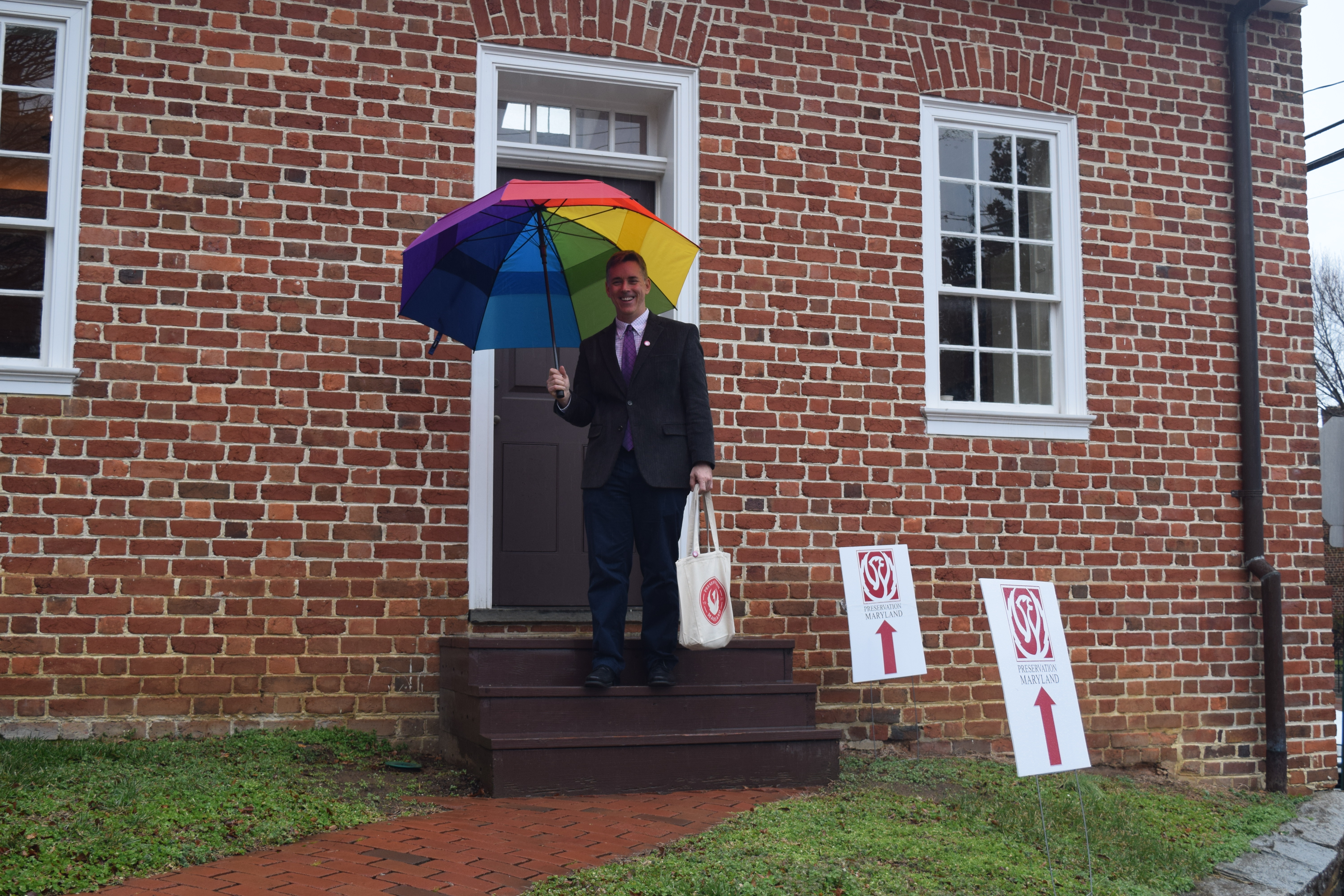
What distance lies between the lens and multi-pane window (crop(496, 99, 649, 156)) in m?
6.75

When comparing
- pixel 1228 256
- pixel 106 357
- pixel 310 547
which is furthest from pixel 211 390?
pixel 1228 256

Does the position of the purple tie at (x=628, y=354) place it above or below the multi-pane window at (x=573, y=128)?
below

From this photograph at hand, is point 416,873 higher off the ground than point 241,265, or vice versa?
point 241,265

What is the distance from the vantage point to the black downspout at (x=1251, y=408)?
286 inches

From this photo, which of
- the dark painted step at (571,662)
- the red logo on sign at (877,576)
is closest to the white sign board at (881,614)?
the red logo on sign at (877,576)

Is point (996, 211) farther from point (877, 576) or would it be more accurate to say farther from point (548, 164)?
point (548, 164)

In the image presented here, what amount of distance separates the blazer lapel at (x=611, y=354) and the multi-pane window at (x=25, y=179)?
105 inches

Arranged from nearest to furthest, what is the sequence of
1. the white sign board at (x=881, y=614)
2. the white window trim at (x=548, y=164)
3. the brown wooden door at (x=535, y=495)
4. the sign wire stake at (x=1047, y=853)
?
the sign wire stake at (x=1047, y=853)
the white sign board at (x=881, y=614)
the white window trim at (x=548, y=164)
the brown wooden door at (x=535, y=495)

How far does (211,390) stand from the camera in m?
5.84

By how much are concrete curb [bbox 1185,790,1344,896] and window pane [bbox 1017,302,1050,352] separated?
3.00 metres

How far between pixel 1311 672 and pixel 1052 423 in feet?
7.59

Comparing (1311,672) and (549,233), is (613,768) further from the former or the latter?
(1311,672)

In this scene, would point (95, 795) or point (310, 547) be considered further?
point (310, 547)

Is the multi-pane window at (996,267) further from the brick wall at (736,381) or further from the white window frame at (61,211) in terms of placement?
the white window frame at (61,211)
